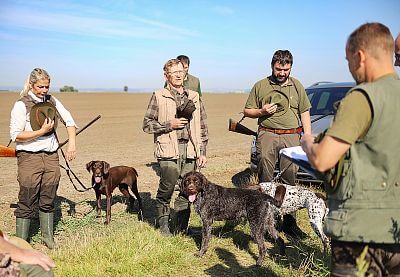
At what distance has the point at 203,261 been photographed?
195 inches

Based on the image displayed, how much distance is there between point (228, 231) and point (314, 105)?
13.8 ft

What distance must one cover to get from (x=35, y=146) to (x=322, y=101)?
20.2ft

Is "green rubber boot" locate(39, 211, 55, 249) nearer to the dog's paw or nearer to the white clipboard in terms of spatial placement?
the dog's paw

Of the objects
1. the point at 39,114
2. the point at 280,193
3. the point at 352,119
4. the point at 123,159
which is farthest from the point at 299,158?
the point at 123,159

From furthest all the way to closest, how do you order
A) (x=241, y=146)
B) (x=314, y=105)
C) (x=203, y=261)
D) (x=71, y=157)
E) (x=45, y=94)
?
(x=241, y=146), (x=314, y=105), (x=71, y=157), (x=45, y=94), (x=203, y=261)

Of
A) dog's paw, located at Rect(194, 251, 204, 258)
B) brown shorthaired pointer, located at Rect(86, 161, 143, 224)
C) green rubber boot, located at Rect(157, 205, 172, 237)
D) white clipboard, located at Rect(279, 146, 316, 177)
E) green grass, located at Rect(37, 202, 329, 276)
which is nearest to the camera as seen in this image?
white clipboard, located at Rect(279, 146, 316, 177)

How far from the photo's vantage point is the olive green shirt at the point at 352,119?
195 cm

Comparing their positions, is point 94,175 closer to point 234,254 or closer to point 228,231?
point 228,231

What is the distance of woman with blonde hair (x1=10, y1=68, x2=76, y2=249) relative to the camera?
509 cm

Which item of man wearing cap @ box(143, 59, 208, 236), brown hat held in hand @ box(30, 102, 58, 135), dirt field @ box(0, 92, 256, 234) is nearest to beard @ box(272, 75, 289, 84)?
man wearing cap @ box(143, 59, 208, 236)

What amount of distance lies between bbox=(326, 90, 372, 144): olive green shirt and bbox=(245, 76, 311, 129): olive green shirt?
12.1 ft

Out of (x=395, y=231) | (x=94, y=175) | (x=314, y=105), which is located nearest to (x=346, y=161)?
(x=395, y=231)

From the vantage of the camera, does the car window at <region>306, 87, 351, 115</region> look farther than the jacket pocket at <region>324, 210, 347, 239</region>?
Yes

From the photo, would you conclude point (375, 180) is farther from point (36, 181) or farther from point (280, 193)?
point (36, 181)
